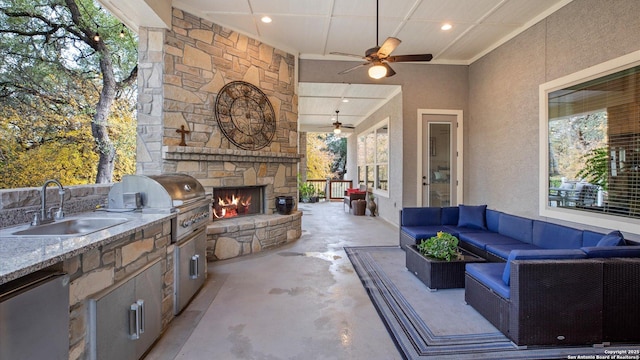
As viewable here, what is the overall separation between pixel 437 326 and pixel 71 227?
2.84 m

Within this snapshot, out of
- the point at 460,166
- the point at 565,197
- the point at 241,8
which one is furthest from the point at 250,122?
the point at 565,197

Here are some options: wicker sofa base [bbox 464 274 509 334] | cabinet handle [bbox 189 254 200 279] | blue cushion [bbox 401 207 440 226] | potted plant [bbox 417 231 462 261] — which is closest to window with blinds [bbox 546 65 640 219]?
blue cushion [bbox 401 207 440 226]

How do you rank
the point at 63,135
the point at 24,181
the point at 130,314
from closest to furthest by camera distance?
the point at 130,314 → the point at 24,181 → the point at 63,135

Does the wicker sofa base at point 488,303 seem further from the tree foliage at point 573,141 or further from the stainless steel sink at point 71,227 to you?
the stainless steel sink at point 71,227

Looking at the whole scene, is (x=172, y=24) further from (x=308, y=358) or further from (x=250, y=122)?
(x=308, y=358)

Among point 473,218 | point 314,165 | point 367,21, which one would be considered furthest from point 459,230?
point 314,165

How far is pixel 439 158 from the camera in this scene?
6023 millimetres

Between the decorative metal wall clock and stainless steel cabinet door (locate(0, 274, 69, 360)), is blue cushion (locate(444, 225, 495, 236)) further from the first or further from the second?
stainless steel cabinet door (locate(0, 274, 69, 360))

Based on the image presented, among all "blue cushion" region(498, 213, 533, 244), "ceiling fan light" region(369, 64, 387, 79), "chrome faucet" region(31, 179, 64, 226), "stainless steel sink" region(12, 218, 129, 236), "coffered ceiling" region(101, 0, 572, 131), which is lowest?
"blue cushion" region(498, 213, 533, 244)

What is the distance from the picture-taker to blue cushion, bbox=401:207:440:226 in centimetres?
451

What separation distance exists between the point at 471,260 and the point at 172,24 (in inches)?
184

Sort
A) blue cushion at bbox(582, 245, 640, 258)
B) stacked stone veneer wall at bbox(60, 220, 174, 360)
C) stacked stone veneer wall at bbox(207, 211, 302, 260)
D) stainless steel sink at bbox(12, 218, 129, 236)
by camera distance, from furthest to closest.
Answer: stacked stone veneer wall at bbox(207, 211, 302, 260), blue cushion at bbox(582, 245, 640, 258), stainless steel sink at bbox(12, 218, 129, 236), stacked stone veneer wall at bbox(60, 220, 174, 360)

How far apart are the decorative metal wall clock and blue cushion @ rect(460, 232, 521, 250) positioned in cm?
330

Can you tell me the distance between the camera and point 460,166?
5953 mm
